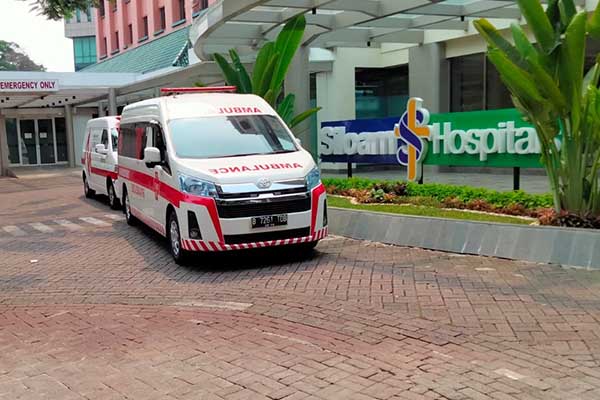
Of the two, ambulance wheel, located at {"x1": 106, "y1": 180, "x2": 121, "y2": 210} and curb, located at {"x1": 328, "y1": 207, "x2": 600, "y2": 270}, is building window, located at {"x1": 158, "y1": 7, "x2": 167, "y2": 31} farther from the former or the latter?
curb, located at {"x1": 328, "y1": 207, "x2": 600, "y2": 270}

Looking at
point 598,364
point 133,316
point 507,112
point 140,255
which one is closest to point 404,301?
point 598,364

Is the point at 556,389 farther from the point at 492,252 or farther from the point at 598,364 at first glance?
the point at 492,252

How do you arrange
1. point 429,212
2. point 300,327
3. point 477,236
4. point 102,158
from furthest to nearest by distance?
point 102,158 < point 429,212 < point 477,236 < point 300,327

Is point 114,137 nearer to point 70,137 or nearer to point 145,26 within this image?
point 70,137

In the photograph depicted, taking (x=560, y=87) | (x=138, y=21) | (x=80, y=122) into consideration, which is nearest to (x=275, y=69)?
(x=560, y=87)

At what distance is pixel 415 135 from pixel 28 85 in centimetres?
1731

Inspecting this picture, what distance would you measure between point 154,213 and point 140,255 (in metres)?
0.72

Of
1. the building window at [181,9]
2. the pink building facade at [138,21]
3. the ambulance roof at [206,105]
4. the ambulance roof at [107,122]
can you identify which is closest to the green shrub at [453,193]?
the ambulance roof at [206,105]

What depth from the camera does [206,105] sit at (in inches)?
384

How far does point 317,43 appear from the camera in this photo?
1792cm

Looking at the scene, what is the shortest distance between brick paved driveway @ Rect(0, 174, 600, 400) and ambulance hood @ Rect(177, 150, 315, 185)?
1196 millimetres

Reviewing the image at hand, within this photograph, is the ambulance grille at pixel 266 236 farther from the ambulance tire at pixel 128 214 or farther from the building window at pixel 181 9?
the building window at pixel 181 9

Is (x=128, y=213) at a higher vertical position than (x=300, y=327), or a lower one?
higher

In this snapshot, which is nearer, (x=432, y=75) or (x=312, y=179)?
(x=312, y=179)
